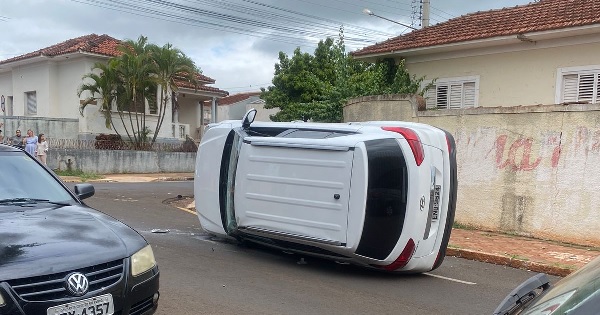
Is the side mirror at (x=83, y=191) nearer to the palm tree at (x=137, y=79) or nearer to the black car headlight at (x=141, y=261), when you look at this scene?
the black car headlight at (x=141, y=261)

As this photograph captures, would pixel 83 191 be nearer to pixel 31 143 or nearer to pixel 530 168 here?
pixel 530 168

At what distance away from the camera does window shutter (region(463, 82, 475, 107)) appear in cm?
1453

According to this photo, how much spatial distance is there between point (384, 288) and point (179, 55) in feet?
67.0

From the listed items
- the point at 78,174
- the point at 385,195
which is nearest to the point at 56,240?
the point at 385,195

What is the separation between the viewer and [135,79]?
23969 mm

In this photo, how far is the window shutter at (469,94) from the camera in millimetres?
14531

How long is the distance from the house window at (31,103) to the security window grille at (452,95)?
20.8m

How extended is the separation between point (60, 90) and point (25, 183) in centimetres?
2361

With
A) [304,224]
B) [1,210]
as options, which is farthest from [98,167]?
[1,210]

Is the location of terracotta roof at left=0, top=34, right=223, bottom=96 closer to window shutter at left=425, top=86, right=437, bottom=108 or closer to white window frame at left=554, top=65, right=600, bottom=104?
window shutter at left=425, top=86, right=437, bottom=108

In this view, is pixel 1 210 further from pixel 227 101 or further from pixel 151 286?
pixel 227 101

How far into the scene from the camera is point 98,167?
2356 cm

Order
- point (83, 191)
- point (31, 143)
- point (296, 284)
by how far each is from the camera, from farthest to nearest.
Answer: point (31, 143) < point (296, 284) < point (83, 191)

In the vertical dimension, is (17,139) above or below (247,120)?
below
